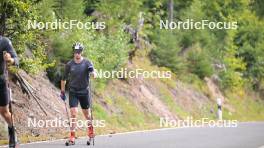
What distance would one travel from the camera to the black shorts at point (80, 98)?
1175 cm

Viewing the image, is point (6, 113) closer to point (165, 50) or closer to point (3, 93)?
point (3, 93)

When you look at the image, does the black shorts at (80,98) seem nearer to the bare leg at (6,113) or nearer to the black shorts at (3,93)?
the bare leg at (6,113)

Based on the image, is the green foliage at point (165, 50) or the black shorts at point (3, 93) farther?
the green foliage at point (165, 50)

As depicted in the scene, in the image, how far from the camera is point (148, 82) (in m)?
27.0

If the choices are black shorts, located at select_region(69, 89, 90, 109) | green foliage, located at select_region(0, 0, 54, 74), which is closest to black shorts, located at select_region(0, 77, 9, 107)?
black shorts, located at select_region(69, 89, 90, 109)

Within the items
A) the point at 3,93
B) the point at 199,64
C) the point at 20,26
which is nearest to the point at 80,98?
the point at 20,26

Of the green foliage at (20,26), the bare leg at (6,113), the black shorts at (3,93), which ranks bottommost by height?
the bare leg at (6,113)

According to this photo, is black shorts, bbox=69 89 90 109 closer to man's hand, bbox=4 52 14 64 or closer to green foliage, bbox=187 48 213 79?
man's hand, bbox=4 52 14 64

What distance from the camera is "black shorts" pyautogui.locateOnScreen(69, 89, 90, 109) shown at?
463 inches

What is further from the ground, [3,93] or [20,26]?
[20,26]

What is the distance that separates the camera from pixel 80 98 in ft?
38.8

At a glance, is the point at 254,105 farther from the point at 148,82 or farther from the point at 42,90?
the point at 42,90

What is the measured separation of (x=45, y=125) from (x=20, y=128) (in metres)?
1.02

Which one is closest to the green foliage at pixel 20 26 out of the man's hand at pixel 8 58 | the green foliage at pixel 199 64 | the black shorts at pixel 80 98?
the black shorts at pixel 80 98
